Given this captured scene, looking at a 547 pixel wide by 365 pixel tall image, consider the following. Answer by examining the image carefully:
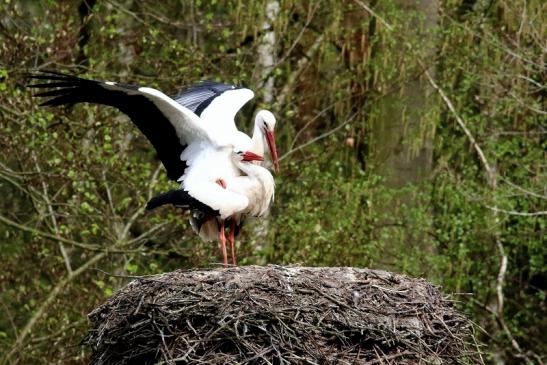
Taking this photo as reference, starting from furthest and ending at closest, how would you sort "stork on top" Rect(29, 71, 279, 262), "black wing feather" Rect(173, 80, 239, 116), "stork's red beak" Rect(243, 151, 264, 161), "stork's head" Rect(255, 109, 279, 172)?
"black wing feather" Rect(173, 80, 239, 116) → "stork's head" Rect(255, 109, 279, 172) → "stork's red beak" Rect(243, 151, 264, 161) → "stork on top" Rect(29, 71, 279, 262)

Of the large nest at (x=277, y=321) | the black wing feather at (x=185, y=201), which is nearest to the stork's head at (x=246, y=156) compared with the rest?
the black wing feather at (x=185, y=201)

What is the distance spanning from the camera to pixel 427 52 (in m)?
16.8

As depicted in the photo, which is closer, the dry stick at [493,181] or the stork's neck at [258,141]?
the stork's neck at [258,141]

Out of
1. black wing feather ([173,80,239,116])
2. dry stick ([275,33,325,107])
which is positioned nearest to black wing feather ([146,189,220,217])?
black wing feather ([173,80,239,116])

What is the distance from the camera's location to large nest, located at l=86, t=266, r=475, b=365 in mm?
9359

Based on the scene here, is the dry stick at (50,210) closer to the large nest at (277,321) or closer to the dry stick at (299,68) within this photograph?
the dry stick at (299,68)

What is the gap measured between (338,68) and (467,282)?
293 centimetres

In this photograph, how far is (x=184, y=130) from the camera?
11.6m

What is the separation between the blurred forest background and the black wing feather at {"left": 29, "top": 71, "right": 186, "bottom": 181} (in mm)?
1793

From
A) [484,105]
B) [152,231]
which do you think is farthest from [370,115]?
[152,231]

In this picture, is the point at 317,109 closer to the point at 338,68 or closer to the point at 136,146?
the point at 338,68

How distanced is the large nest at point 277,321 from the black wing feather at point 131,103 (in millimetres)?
1782

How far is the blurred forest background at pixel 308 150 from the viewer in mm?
13930

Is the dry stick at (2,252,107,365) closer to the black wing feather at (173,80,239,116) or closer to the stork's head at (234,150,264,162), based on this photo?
the black wing feather at (173,80,239,116)
